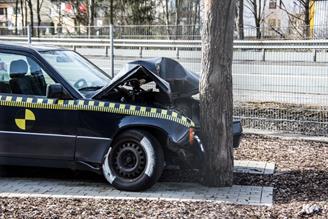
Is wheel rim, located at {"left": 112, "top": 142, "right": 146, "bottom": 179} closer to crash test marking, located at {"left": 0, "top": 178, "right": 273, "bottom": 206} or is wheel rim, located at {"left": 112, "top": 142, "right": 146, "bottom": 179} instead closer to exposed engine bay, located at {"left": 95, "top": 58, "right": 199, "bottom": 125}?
crash test marking, located at {"left": 0, "top": 178, "right": 273, "bottom": 206}

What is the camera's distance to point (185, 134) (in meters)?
5.96

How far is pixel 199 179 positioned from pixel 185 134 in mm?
875

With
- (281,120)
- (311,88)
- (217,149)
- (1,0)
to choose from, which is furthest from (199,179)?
(1,0)

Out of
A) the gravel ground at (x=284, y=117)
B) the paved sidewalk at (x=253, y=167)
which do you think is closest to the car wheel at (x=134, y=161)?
the paved sidewalk at (x=253, y=167)

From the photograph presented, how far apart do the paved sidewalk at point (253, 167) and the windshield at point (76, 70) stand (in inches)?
83.4

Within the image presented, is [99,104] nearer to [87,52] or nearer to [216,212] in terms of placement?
[216,212]

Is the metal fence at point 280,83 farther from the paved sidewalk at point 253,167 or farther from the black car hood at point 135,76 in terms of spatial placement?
the black car hood at point 135,76

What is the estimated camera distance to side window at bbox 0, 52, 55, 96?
644 cm

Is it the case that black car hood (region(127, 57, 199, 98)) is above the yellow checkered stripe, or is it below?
above

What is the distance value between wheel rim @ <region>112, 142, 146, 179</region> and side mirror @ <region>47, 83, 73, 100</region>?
33.8 inches

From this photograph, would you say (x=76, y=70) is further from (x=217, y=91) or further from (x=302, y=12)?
(x=302, y=12)

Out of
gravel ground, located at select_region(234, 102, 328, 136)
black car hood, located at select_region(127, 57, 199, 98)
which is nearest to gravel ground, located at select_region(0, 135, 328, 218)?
black car hood, located at select_region(127, 57, 199, 98)

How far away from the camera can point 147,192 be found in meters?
6.07

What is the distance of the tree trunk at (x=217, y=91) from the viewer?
6.05 m
